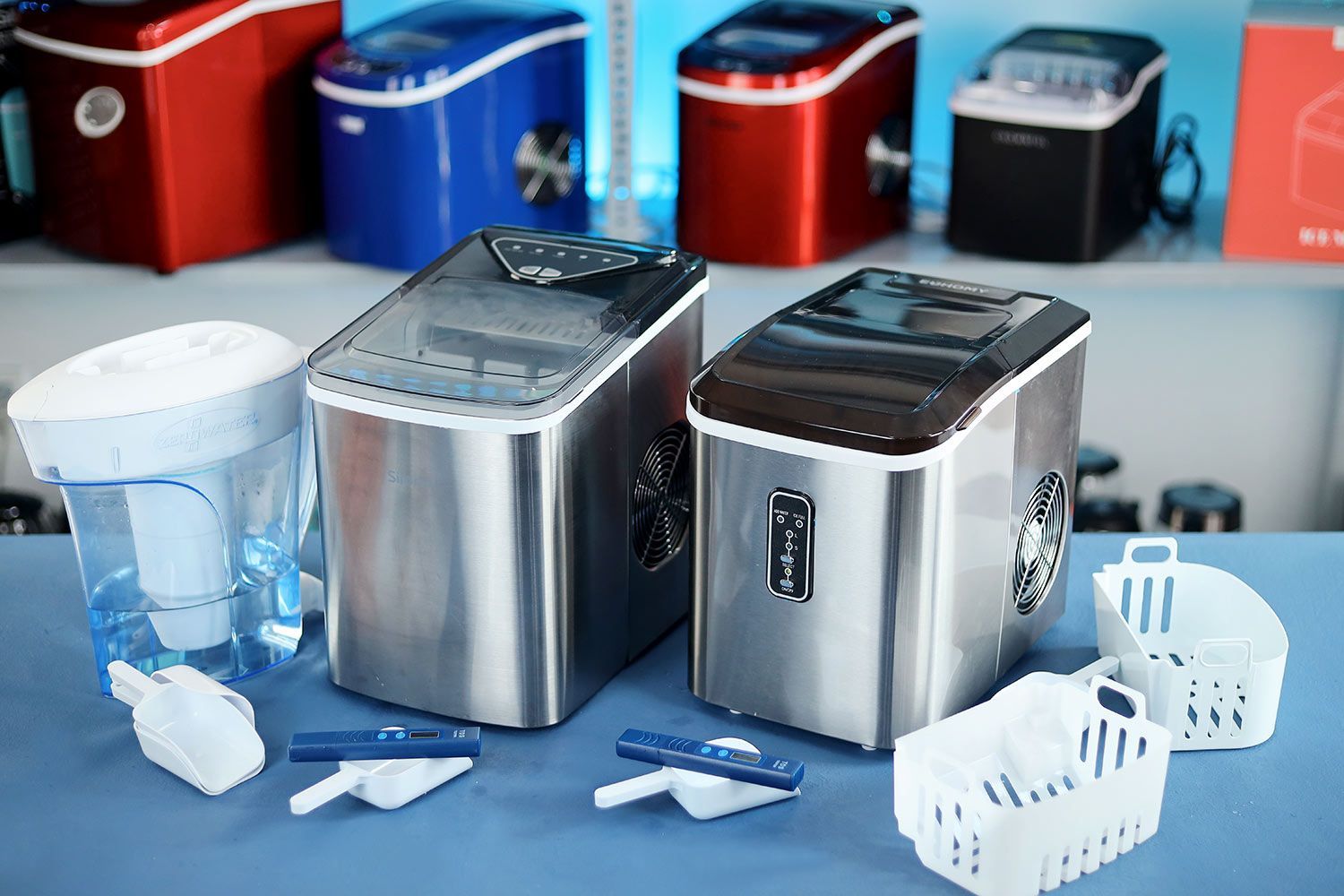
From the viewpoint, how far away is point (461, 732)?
3.18ft

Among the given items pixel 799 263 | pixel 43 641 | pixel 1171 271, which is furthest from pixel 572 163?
pixel 43 641

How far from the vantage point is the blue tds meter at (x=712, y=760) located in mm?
927

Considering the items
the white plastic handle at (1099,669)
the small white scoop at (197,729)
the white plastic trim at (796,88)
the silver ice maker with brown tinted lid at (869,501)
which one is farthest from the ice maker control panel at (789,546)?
Result: the white plastic trim at (796,88)

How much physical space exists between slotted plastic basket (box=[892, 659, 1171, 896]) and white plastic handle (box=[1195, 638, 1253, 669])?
0.05 metres

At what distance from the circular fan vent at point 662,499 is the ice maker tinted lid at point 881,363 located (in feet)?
0.35

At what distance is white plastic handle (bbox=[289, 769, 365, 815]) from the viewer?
934mm

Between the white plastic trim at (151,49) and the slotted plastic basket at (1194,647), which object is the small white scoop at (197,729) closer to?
the slotted plastic basket at (1194,647)

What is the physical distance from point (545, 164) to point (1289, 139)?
91cm

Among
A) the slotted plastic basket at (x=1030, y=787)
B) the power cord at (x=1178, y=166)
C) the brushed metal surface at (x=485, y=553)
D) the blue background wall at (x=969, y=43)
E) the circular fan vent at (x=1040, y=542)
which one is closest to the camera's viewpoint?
the slotted plastic basket at (x=1030, y=787)

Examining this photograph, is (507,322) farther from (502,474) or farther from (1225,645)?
(1225,645)

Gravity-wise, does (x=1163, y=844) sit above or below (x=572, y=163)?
below

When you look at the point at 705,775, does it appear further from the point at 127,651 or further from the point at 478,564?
the point at 127,651

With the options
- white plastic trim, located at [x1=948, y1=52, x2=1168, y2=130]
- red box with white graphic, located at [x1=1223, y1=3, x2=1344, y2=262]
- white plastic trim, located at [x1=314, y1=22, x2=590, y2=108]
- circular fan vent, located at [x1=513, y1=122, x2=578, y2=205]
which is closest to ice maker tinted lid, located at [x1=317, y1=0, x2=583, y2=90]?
white plastic trim, located at [x1=314, y1=22, x2=590, y2=108]

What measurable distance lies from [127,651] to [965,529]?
23.2 inches
